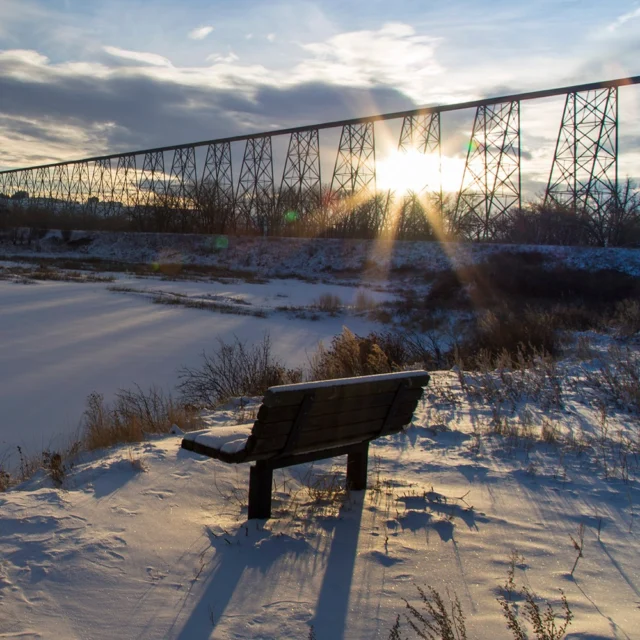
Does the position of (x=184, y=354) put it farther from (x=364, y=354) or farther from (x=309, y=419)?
(x=309, y=419)

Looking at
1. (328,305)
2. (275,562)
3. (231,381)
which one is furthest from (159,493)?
(328,305)

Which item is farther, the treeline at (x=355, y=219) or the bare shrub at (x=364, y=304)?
the treeline at (x=355, y=219)

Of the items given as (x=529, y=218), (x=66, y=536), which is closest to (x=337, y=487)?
(x=66, y=536)

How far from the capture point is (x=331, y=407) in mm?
3271

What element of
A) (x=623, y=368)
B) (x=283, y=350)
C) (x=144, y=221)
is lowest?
(x=283, y=350)

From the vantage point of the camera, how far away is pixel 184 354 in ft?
36.4

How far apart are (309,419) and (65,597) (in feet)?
4.50

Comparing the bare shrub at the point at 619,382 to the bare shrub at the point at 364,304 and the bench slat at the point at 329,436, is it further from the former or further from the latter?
the bare shrub at the point at 364,304

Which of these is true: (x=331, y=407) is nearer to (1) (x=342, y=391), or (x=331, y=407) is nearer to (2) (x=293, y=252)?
(1) (x=342, y=391)

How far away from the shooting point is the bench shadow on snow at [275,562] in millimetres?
2510

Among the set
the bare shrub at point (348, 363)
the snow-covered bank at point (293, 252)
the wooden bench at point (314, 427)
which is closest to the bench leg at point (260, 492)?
the wooden bench at point (314, 427)

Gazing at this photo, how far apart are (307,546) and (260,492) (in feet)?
1.34

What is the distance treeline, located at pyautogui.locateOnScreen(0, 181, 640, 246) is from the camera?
29172 mm

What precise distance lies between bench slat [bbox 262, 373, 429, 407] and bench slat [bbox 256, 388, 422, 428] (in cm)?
3
